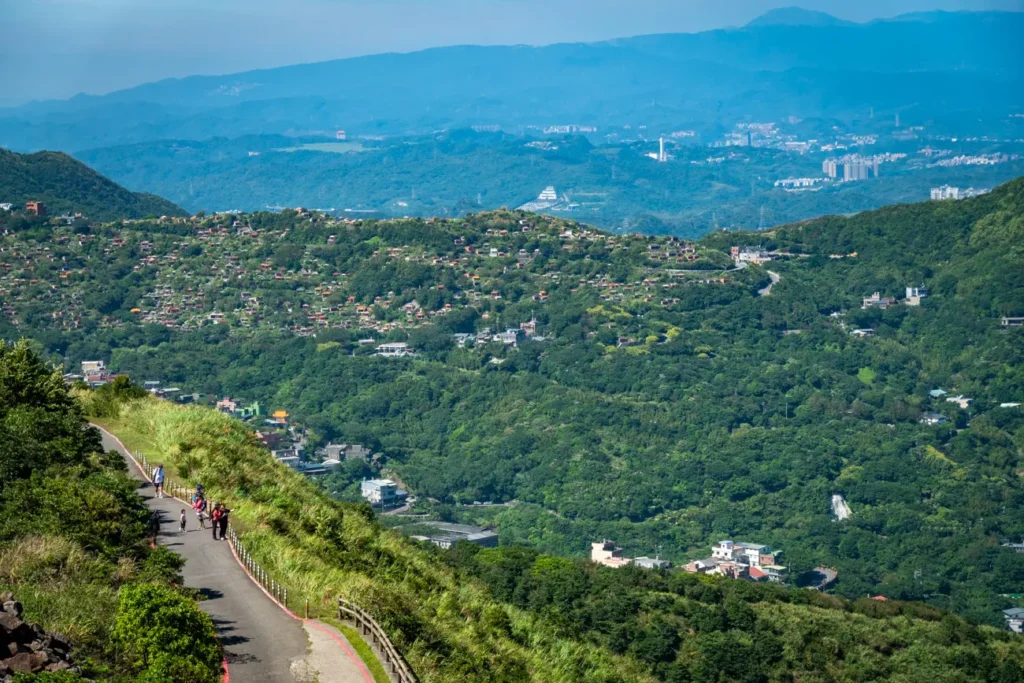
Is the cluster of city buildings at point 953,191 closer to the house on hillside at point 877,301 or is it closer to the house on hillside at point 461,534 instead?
the house on hillside at point 877,301

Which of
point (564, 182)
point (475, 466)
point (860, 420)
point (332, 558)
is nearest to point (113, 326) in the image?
point (475, 466)

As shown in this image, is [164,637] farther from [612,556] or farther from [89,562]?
[612,556]

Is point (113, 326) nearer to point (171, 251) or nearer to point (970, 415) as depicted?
point (171, 251)

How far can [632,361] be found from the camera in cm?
6606

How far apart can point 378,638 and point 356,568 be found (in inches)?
141

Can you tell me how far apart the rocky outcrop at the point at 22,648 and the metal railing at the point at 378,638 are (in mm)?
2544

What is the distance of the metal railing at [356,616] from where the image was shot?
11.9m

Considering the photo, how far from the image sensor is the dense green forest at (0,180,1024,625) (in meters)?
49.2

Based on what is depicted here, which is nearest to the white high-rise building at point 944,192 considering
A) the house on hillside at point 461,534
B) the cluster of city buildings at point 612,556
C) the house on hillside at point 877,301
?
the house on hillside at point 877,301

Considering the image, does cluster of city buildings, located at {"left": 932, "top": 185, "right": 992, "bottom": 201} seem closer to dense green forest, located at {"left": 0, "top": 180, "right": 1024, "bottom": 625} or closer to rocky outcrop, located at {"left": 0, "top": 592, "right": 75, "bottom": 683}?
dense green forest, located at {"left": 0, "top": 180, "right": 1024, "bottom": 625}

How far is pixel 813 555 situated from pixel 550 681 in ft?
101

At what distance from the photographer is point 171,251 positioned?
81.9 meters

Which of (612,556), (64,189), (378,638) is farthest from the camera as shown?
(64,189)

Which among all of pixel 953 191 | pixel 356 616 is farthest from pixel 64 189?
pixel 953 191
